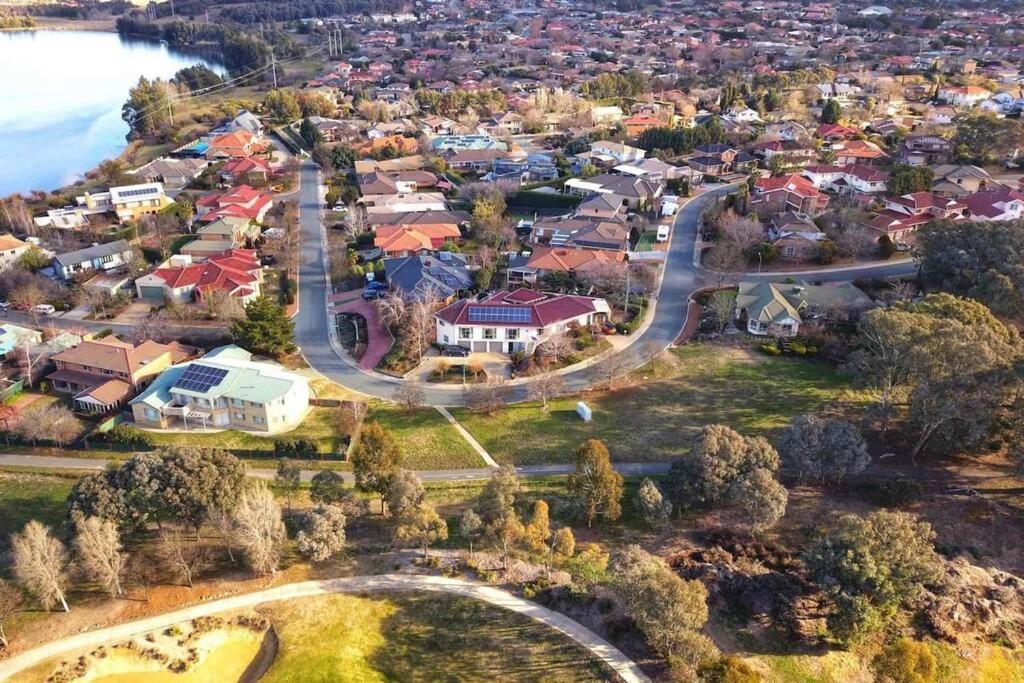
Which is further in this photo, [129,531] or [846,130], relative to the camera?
[846,130]

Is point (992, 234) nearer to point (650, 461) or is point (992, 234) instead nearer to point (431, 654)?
point (650, 461)

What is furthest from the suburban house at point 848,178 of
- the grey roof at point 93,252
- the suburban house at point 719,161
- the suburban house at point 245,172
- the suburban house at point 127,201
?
the suburban house at point 127,201

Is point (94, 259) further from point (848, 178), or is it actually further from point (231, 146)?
point (848, 178)

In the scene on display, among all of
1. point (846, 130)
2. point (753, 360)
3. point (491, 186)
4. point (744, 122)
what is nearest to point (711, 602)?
point (753, 360)

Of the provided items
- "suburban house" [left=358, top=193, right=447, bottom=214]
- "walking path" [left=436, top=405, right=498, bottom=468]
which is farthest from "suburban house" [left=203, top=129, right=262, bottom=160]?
"walking path" [left=436, top=405, right=498, bottom=468]

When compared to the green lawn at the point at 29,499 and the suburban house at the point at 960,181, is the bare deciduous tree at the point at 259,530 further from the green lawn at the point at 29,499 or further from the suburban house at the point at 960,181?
the suburban house at the point at 960,181

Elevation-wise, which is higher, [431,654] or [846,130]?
[846,130]

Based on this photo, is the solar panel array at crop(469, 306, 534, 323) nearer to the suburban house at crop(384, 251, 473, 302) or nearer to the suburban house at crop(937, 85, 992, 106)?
the suburban house at crop(384, 251, 473, 302)
